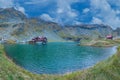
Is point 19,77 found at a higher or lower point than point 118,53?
lower

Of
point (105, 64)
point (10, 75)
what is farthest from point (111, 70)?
point (10, 75)

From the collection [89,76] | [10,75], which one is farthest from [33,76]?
[89,76]

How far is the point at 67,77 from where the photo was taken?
2222cm

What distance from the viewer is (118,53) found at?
73.4ft

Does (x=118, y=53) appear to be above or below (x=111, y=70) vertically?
above

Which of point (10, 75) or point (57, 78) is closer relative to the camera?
point (10, 75)

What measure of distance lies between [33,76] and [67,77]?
3.02 metres

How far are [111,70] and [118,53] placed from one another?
1.83 m

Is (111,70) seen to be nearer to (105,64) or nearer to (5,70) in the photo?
(105,64)

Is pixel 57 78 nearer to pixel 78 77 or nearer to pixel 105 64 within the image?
pixel 78 77

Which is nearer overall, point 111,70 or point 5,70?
point 5,70

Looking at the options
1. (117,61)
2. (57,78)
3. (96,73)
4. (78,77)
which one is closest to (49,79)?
(57,78)

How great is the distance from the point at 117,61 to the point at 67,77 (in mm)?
4550

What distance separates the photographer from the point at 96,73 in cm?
2133
